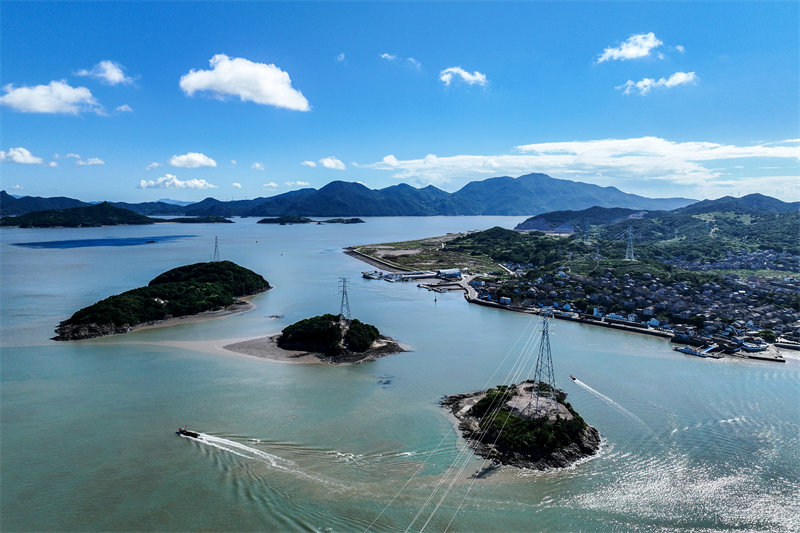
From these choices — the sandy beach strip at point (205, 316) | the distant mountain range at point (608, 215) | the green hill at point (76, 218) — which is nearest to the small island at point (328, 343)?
the sandy beach strip at point (205, 316)

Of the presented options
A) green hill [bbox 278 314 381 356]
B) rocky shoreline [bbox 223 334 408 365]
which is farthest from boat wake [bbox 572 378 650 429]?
green hill [bbox 278 314 381 356]

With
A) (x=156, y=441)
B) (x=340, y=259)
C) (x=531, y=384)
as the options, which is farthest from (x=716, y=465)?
(x=340, y=259)

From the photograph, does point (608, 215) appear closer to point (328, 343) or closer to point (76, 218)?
point (328, 343)

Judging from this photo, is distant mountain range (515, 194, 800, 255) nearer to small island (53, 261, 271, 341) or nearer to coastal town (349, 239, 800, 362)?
coastal town (349, 239, 800, 362)

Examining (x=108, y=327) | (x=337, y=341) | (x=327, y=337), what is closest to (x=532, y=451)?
(x=337, y=341)

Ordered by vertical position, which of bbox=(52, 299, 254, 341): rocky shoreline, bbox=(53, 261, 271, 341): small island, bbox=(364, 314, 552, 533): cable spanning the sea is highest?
bbox=(53, 261, 271, 341): small island
